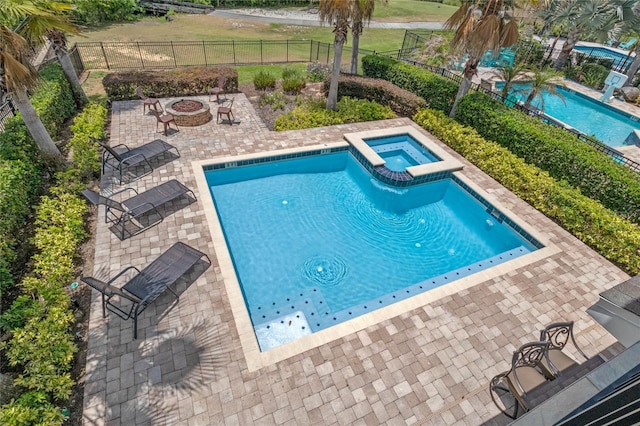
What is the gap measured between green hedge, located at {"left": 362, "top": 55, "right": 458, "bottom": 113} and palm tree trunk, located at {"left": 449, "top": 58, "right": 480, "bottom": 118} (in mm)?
557

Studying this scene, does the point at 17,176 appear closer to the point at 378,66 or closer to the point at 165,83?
the point at 165,83

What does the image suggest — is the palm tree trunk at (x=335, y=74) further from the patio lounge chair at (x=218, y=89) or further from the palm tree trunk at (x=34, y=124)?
the palm tree trunk at (x=34, y=124)

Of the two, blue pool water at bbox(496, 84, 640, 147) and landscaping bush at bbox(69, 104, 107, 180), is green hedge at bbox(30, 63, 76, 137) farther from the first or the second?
blue pool water at bbox(496, 84, 640, 147)

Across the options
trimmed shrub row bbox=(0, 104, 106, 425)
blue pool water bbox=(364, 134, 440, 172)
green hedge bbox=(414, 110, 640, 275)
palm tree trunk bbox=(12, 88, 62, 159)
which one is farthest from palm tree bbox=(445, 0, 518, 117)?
palm tree trunk bbox=(12, 88, 62, 159)

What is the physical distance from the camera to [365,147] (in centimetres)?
1377

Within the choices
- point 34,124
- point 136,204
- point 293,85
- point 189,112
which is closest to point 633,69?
point 293,85

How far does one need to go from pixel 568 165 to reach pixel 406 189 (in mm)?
5690

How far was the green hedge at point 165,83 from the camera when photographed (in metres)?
15.8

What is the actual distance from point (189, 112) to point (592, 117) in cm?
2410

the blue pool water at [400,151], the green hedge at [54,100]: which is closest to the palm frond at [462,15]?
the blue pool water at [400,151]


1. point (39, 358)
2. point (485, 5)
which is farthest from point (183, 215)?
point (485, 5)

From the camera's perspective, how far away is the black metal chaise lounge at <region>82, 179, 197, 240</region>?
29.4ft

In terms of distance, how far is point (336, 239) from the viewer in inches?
400

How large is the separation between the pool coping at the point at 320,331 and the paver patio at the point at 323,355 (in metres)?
0.14
